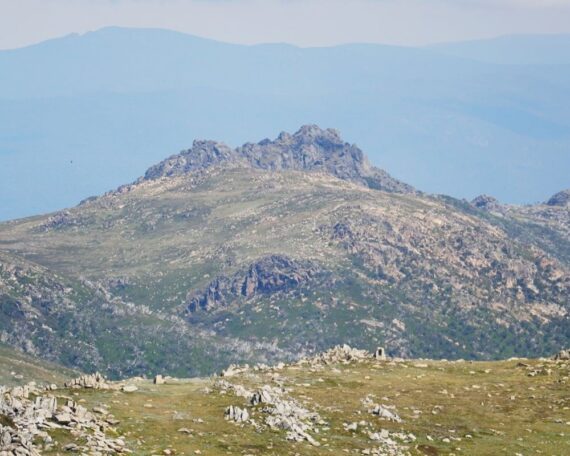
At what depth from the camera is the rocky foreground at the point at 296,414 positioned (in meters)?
59.3

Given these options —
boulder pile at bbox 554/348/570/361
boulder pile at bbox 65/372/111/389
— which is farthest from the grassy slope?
boulder pile at bbox 554/348/570/361

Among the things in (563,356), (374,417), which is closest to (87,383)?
(374,417)

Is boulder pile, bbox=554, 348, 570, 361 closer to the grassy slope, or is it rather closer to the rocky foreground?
the grassy slope

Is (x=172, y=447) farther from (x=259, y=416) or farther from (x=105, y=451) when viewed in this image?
(x=259, y=416)

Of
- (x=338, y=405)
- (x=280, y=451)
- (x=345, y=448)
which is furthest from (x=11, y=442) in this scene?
(x=338, y=405)

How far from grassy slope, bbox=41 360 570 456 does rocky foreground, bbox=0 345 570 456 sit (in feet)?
0.35

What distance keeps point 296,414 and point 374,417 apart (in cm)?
643

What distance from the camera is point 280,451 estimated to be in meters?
62.0

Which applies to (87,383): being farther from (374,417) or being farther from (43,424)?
(374,417)

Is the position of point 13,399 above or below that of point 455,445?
above

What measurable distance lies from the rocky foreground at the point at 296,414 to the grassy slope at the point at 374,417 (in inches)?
4.2

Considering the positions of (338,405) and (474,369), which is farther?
(474,369)

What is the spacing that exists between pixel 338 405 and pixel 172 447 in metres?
19.2

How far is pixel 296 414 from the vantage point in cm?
7019
